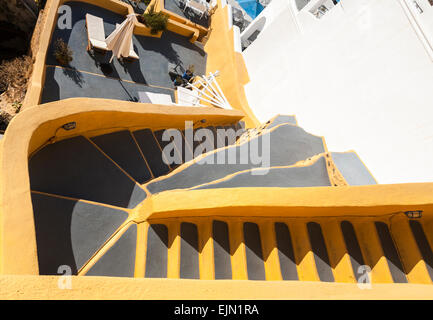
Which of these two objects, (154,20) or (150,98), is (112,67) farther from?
(154,20)

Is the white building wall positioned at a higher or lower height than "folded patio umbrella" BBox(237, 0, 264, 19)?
lower

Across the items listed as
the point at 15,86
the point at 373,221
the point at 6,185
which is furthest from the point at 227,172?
the point at 15,86

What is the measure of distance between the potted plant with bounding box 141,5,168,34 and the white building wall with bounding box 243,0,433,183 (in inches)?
196

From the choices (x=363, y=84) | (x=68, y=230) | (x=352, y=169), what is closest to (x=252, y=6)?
(x=363, y=84)

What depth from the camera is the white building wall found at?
223 inches

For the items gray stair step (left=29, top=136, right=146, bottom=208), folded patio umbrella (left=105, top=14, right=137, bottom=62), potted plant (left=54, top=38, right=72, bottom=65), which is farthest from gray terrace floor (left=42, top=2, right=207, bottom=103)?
gray stair step (left=29, top=136, right=146, bottom=208)

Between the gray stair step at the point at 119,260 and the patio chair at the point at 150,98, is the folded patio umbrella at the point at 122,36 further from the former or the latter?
the gray stair step at the point at 119,260

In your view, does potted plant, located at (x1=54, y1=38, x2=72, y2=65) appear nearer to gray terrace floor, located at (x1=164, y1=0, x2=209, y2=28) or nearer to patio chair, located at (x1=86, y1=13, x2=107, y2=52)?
patio chair, located at (x1=86, y1=13, x2=107, y2=52)

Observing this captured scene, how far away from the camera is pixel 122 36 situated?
7758 mm

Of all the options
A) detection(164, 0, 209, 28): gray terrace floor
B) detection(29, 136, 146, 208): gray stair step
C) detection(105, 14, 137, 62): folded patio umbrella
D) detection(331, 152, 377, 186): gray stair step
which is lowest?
detection(29, 136, 146, 208): gray stair step

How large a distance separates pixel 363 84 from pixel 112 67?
8265 mm

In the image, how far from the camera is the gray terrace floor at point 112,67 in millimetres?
7309

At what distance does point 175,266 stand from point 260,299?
153cm
